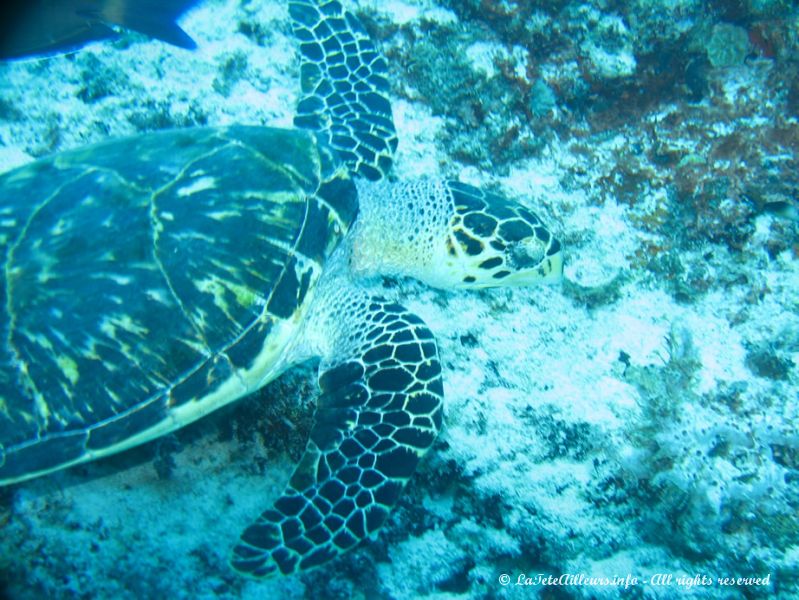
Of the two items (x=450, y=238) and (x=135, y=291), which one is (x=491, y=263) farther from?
(x=135, y=291)

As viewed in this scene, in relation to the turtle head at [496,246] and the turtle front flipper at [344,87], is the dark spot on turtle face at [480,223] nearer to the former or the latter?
the turtle head at [496,246]

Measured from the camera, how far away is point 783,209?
8.36 feet

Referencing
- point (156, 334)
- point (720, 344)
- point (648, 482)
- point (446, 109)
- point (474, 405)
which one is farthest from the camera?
point (446, 109)

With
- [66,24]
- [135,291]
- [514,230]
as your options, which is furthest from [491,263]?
[66,24]

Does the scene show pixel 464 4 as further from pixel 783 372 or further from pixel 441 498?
pixel 441 498

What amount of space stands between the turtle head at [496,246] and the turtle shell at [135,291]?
0.83 m

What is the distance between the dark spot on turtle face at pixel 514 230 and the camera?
236 centimetres

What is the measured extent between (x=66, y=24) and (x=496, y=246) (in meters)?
3.36

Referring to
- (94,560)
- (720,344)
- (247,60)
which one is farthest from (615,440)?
(247,60)

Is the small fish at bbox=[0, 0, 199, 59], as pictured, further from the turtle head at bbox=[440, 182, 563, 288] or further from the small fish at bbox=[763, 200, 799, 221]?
the small fish at bbox=[763, 200, 799, 221]

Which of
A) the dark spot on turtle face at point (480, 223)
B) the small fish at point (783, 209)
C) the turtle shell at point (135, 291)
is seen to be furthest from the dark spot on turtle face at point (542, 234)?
the small fish at point (783, 209)

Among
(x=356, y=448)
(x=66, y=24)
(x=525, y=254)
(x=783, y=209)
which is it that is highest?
(x=783, y=209)

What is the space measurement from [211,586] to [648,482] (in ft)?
6.84

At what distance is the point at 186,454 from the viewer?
2.18m
